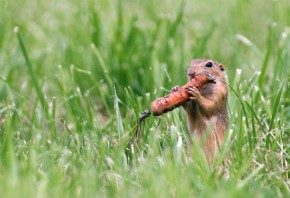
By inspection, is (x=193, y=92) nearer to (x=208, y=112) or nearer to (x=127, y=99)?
(x=208, y=112)

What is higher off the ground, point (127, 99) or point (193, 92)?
point (193, 92)

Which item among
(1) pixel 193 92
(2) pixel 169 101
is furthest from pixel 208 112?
(2) pixel 169 101

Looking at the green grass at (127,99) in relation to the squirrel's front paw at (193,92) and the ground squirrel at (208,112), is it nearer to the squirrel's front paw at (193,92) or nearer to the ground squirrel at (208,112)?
the ground squirrel at (208,112)

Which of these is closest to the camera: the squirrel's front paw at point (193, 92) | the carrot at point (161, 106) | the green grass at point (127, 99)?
the green grass at point (127, 99)

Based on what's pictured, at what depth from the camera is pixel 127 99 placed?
5098 millimetres

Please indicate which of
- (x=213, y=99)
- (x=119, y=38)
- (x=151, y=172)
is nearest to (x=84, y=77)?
(x=119, y=38)

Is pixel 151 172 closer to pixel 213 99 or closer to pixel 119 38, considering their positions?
pixel 213 99

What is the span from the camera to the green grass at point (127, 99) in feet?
11.8

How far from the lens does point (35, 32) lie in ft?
22.6

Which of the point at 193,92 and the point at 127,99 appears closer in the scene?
the point at 193,92

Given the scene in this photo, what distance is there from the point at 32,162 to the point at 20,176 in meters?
0.09

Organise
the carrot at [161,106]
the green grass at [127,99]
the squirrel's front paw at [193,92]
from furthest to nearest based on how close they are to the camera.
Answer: the squirrel's front paw at [193,92] < the carrot at [161,106] < the green grass at [127,99]

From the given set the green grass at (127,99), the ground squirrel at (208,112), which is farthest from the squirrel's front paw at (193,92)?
the green grass at (127,99)

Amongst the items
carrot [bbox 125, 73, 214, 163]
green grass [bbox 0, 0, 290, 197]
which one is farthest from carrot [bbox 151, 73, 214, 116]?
green grass [bbox 0, 0, 290, 197]
